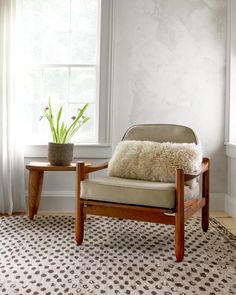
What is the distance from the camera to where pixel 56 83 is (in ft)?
11.4

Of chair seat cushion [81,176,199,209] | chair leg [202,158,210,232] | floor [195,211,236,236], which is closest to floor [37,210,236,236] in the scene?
floor [195,211,236,236]

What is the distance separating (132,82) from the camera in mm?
3367

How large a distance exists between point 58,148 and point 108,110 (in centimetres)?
66

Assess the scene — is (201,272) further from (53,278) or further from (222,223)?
(222,223)

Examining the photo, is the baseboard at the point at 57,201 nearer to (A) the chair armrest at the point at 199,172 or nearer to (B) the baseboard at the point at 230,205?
(A) the chair armrest at the point at 199,172

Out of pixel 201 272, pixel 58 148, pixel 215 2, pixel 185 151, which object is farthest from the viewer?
pixel 215 2

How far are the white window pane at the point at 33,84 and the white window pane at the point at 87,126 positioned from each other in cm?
36

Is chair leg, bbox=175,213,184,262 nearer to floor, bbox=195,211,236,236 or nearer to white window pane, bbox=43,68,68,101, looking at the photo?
floor, bbox=195,211,236,236

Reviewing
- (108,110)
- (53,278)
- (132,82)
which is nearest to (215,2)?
(132,82)

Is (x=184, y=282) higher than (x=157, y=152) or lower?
lower

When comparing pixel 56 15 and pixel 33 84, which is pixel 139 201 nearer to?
pixel 33 84

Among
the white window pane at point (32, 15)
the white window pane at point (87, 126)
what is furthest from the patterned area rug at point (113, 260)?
the white window pane at point (32, 15)

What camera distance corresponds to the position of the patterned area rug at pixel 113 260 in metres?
1.76

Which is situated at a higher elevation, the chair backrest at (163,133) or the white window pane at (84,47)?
the white window pane at (84,47)
